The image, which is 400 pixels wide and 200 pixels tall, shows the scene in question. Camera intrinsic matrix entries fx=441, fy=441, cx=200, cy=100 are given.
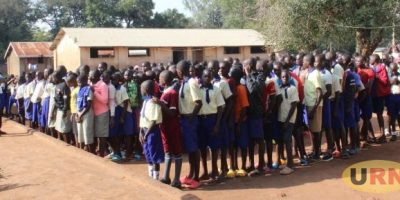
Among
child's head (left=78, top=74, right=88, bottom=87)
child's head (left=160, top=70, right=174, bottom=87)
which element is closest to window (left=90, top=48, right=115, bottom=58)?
child's head (left=78, top=74, right=88, bottom=87)

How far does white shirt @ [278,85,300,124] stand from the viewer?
19.9 feet

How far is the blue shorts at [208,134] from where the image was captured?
18.6 ft

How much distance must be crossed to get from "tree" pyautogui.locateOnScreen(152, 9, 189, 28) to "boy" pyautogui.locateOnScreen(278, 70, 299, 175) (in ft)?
132

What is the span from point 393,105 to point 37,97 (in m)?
6.88

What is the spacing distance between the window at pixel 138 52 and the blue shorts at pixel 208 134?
21.8m

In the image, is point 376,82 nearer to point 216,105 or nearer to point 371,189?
point 371,189

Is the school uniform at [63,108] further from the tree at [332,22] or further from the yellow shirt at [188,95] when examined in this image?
the tree at [332,22]

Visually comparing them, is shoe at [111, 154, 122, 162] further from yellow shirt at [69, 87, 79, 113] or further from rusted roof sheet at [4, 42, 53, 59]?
rusted roof sheet at [4, 42, 53, 59]

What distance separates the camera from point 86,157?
19.4ft

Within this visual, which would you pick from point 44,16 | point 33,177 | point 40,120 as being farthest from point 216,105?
point 44,16

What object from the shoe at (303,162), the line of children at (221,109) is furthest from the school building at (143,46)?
the shoe at (303,162)

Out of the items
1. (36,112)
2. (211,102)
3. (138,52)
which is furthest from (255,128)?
(138,52)

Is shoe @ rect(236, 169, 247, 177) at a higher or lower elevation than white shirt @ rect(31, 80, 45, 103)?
lower

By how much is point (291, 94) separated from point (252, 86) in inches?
22.3
